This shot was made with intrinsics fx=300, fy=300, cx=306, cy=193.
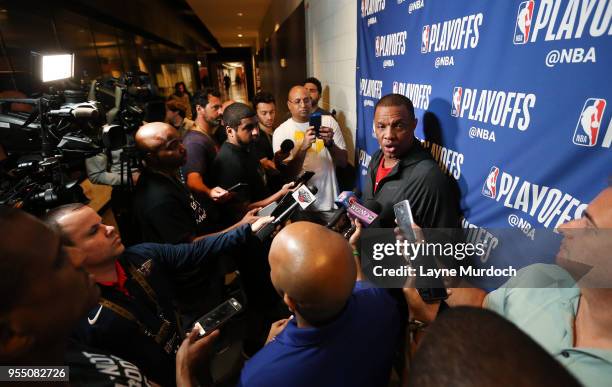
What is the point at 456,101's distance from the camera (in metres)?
1.39

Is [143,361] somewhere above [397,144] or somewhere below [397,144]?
below

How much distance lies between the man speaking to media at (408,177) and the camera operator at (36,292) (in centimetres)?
132

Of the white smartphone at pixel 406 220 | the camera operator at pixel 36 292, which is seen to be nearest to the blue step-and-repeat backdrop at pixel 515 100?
the white smartphone at pixel 406 220

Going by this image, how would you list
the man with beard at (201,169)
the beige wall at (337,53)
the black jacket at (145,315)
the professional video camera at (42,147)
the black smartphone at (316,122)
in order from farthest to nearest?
the beige wall at (337,53) → the black smartphone at (316,122) → the man with beard at (201,169) → the professional video camera at (42,147) → the black jacket at (145,315)

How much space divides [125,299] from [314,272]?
736 millimetres

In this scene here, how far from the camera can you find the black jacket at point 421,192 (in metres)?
1.43

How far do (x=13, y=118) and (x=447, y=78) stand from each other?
219 cm

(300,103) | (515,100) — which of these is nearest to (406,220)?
(515,100)

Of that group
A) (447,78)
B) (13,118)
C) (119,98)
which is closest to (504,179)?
(447,78)

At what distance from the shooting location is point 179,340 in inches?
49.0

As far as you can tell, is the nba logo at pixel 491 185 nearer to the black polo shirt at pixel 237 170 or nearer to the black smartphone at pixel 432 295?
the black smartphone at pixel 432 295

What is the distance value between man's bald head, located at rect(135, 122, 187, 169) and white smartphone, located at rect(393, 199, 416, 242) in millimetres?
1240

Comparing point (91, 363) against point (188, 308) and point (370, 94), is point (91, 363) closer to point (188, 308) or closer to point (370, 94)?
point (188, 308)

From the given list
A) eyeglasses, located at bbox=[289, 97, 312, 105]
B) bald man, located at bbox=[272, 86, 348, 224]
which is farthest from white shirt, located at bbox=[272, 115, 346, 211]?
eyeglasses, located at bbox=[289, 97, 312, 105]
